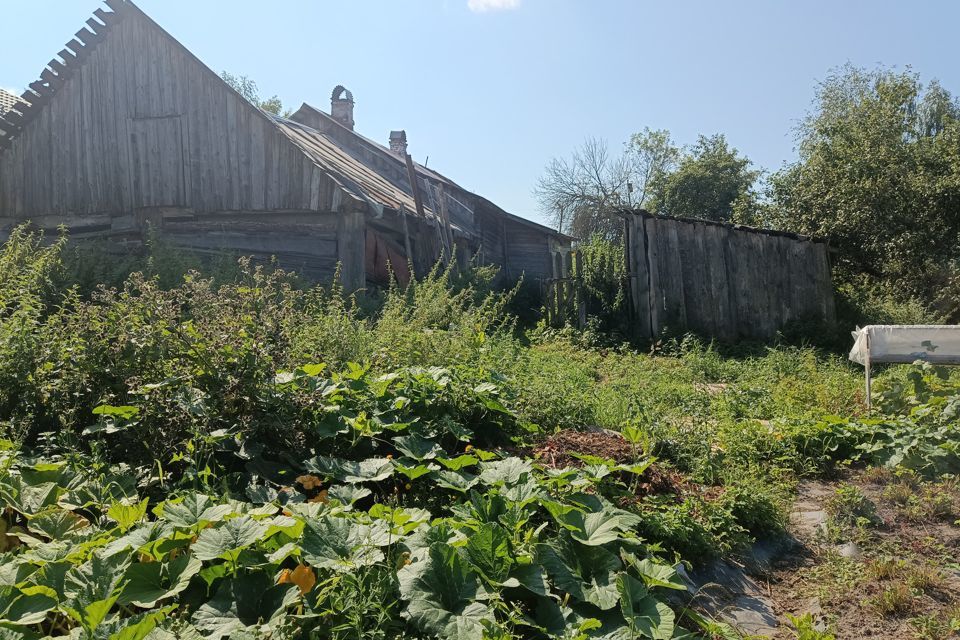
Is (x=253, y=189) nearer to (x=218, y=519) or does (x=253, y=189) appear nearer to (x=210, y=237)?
(x=210, y=237)

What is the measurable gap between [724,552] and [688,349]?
23.8 feet

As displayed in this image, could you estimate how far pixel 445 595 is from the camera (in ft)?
7.57

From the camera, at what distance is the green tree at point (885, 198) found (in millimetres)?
14438

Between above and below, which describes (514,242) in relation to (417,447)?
above

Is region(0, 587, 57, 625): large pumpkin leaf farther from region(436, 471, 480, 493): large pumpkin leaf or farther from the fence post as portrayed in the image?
the fence post

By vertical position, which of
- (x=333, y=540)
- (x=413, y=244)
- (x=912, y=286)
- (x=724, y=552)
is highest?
(x=413, y=244)

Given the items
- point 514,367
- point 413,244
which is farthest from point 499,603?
point 413,244

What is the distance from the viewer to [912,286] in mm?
14266

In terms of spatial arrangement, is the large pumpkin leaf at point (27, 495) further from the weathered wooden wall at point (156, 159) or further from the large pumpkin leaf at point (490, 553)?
the weathered wooden wall at point (156, 159)

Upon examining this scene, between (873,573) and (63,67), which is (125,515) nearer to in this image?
(873,573)

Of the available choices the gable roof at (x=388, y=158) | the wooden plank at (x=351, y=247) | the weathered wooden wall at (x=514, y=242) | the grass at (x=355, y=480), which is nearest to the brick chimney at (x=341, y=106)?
the gable roof at (x=388, y=158)

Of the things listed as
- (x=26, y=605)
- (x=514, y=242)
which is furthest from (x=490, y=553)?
(x=514, y=242)

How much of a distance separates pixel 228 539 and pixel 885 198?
15.4m

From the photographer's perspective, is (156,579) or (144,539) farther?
(144,539)
